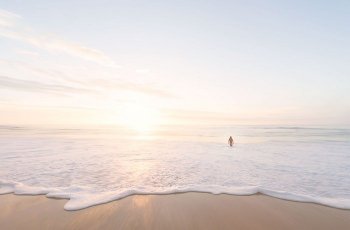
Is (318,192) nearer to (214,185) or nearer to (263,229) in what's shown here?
(214,185)

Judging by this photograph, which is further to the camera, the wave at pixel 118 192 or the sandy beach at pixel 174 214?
the wave at pixel 118 192

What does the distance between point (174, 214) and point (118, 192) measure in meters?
2.38

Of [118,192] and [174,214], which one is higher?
[118,192]

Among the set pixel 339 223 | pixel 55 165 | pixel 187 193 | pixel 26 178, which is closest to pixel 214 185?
pixel 187 193

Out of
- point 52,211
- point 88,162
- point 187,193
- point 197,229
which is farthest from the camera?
point 88,162

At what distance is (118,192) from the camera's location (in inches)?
295

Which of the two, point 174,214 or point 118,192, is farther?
point 118,192

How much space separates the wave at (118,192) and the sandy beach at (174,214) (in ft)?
0.98

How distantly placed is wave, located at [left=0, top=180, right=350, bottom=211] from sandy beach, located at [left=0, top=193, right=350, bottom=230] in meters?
0.30

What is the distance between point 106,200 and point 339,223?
5.54 meters

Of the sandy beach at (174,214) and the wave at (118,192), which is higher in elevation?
the wave at (118,192)

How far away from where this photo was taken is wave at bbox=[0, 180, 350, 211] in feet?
22.1

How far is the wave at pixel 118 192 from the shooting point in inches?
265

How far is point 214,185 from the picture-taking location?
8.62m
